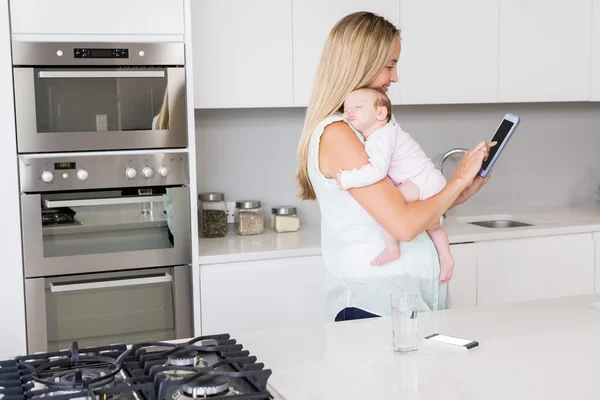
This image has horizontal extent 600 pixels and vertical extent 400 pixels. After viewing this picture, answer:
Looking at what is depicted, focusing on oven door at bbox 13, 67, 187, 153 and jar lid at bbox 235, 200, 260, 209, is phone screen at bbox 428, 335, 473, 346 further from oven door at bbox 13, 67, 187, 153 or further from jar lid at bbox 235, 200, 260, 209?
jar lid at bbox 235, 200, 260, 209

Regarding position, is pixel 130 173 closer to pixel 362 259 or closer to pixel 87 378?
pixel 362 259

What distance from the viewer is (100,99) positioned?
3010 millimetres

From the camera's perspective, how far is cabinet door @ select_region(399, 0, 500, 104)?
361 cm

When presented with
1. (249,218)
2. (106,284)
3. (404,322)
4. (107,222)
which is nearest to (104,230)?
(107,222)

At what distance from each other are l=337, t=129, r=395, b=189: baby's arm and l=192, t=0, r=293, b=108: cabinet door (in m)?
1.33

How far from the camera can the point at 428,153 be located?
13.6ft

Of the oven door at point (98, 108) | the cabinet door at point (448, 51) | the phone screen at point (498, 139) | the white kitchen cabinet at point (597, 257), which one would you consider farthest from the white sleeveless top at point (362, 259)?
the white kitchen cabinet at point (597, 257)

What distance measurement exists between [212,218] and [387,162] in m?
1.58

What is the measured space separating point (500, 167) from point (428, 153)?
45 cm

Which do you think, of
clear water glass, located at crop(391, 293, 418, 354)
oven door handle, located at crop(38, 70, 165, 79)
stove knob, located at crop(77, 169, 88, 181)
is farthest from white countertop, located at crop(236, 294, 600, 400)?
oven door handle, located at crop(38, 70, 165, 79)

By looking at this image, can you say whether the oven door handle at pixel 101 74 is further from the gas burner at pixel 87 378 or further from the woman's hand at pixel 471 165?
the gas burner at pixel 87 378

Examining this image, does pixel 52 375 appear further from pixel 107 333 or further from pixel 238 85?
pixel 238 85

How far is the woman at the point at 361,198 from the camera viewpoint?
6.94ft

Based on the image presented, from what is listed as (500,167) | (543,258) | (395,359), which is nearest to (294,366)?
(395,359)
